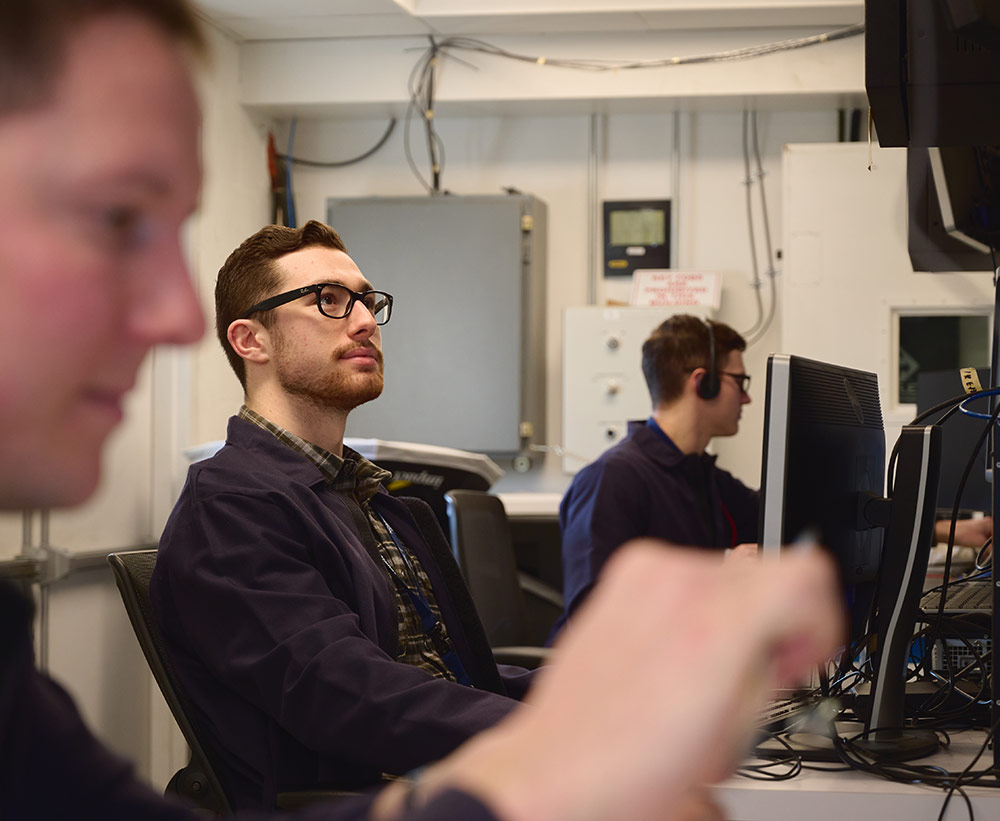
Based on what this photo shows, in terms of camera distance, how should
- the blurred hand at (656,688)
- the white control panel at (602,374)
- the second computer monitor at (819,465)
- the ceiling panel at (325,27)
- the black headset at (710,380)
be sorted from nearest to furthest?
the blurred hand at (656,688), the second computer monitor at (819,465), the black headset at (710,380), the ceiling panel at (325,27), the white control panel at (602,374)

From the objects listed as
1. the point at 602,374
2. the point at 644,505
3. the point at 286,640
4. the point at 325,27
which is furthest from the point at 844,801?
the point at 325,27

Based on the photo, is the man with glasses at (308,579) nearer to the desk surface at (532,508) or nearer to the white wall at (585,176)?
the desk surface at (532,508)

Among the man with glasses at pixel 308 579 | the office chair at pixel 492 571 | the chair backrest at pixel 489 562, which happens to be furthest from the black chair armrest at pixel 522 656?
the man with glasses at pixel 308 579

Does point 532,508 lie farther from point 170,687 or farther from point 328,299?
point 170,687

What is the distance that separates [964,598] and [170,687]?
137cm

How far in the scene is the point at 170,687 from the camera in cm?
136

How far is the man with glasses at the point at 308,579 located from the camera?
Answer: 50.8 inches

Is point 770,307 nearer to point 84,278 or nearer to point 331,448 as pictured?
point 331,448

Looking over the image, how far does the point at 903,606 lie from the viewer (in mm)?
1366

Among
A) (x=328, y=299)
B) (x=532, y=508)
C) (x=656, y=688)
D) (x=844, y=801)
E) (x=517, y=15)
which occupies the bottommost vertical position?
(x=532, y=508)

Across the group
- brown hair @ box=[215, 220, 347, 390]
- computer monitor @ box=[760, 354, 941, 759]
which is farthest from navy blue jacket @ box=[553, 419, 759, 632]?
computer monitor @ box=[760, 354, 941, 759]

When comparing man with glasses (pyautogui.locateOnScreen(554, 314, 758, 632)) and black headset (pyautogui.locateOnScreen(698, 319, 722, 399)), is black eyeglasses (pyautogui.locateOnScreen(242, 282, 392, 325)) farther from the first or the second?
black headset (pyautogui.locateOnScreen(698, 319, 722, 399))

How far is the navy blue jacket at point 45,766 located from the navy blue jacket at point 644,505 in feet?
6.94

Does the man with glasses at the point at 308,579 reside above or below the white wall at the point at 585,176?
below
